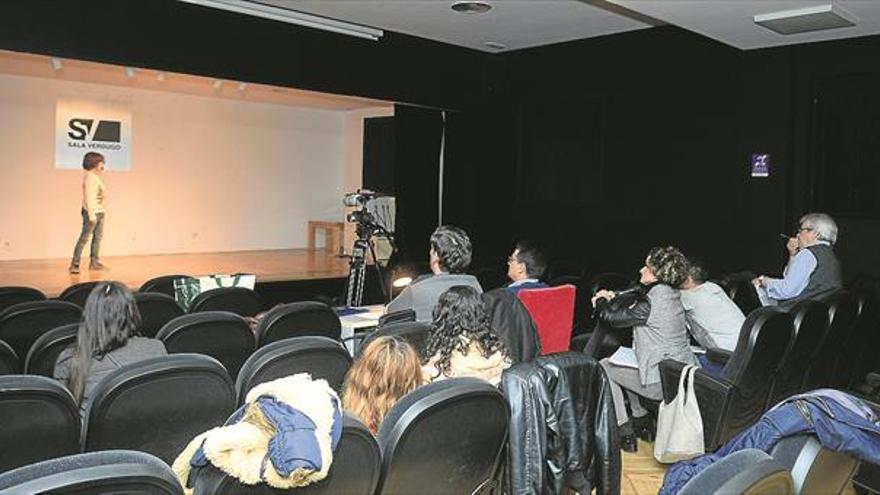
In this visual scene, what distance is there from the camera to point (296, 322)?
13.6 feet

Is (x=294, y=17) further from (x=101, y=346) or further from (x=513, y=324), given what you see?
(x=101, y=346)

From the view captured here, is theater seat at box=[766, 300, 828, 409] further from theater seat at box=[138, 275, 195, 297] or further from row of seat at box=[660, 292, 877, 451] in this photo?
theater seat at box=[138, 275, 195, 297]

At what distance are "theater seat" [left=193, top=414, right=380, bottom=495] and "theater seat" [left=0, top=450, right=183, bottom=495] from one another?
139 millimetres

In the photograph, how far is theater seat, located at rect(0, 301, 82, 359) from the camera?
158 inches

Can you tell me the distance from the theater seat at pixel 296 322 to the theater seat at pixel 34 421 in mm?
1582

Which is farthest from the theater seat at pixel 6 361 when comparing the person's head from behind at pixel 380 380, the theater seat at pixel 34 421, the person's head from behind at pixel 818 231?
the person's head from behind at pixel 818 231

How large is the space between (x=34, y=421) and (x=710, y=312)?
12.3 ft

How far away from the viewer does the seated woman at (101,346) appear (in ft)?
9.88

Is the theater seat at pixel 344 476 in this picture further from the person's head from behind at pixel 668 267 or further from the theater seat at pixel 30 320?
the person's head from behind at pixel 668 267

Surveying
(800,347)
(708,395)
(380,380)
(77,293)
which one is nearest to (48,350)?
(380,380)

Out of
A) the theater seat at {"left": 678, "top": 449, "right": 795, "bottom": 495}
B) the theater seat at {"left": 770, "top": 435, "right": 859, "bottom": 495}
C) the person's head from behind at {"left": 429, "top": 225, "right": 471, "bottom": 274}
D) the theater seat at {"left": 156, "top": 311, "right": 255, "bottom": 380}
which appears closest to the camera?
the theater seat at {"left": 678, "top": 449, "right": 795, "bottom": 495}

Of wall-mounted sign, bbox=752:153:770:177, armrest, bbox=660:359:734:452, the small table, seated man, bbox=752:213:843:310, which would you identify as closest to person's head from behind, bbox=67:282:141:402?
armrest, bbox=660:359:734:452

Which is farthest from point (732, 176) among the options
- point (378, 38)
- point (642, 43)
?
point (378, 38)

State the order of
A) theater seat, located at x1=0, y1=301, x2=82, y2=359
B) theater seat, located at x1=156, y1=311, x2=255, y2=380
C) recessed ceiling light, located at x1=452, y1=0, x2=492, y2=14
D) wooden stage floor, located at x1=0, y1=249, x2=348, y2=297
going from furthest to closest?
1. wooden stage floor, located at x1=0, y1=249, x2=348, y2=297
2. recessed ceiling light, located at x1=452, y1=0, x2=492, y2=14
3. theater seat, located at x1=0, y1=301, x2=82, y2=359
4. theater seat, located at x1=156, y1=311, x2=255, y2=380
